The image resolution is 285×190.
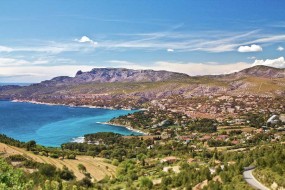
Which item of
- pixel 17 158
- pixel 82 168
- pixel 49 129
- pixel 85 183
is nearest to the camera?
pixel 85 183

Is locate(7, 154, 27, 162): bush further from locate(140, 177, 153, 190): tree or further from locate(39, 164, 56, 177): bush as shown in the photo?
locate(140, 177, 153, 190): tree

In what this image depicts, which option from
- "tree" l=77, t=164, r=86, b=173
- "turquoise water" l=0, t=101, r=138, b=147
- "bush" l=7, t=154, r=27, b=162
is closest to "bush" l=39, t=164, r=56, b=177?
"bush" l=7, t=154, r=27, b=162

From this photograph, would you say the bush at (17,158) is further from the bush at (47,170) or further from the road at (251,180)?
the road at (251,180)

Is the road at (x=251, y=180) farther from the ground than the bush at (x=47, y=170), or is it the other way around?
the road at (x=251, y=180)

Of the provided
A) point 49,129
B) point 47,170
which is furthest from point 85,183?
point 49,129

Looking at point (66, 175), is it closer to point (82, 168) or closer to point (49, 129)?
point (82, 168)

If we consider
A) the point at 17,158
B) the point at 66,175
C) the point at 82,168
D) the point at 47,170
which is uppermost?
the point at 17,158

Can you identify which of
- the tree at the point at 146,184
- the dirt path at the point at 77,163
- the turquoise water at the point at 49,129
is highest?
the tree at the point at 146,184

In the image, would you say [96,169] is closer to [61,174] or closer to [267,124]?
[61,174]

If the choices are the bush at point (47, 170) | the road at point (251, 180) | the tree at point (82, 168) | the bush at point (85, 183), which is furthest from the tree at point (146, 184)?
the tree at point (82, 168)
